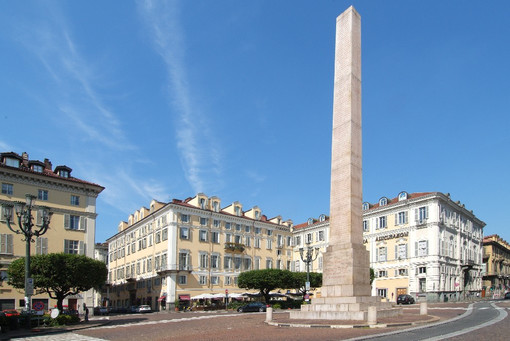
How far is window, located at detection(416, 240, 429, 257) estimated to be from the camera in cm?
5422

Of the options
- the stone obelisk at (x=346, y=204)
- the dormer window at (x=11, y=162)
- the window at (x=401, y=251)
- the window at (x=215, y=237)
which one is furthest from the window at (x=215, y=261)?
the stone obelisk at (x=346, y=204)

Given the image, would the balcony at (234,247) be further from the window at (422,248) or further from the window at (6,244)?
the window at (6,244)

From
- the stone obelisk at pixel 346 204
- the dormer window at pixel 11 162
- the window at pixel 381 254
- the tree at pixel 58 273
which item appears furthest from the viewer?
the window at pixel 381 254

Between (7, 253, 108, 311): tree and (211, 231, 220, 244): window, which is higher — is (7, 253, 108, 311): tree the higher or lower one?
the lower one

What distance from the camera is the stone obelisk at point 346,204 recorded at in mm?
22078

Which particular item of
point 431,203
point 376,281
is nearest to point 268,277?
point 376,281

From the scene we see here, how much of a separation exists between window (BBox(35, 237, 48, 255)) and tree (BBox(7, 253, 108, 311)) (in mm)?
8642

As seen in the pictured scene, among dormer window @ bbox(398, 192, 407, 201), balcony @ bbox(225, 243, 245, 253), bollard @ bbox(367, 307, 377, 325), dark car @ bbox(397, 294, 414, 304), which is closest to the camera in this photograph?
bollard @ bbox(367, 307, 377, 325)

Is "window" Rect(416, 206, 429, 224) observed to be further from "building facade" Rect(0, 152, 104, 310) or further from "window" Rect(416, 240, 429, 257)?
"building facade" Rect(0, 152, 104, 310)

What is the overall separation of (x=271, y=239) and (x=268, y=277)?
1821cm

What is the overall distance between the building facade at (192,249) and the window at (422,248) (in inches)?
856

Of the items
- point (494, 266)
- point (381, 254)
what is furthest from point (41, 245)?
point (494, 266)

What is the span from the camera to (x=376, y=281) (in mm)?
60000

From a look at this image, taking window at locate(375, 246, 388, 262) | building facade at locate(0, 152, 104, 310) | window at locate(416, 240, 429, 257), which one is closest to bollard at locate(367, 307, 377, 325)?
building facade at locate(0, 152, 104, 310)
